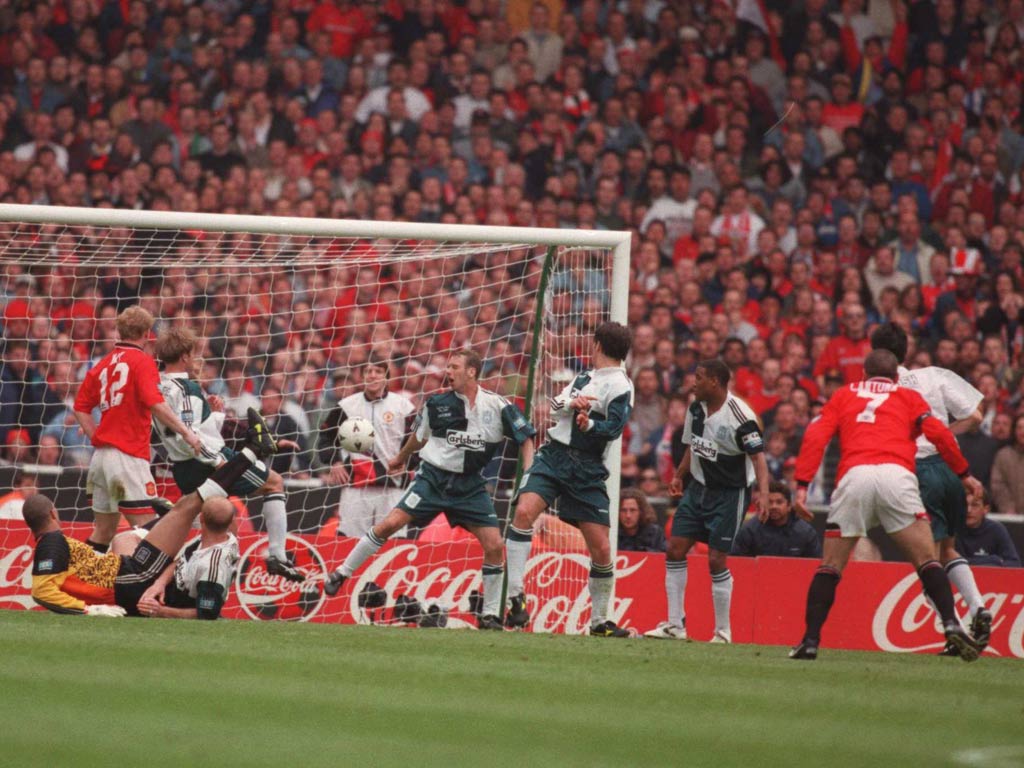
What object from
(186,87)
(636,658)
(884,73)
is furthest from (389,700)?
(884,73)

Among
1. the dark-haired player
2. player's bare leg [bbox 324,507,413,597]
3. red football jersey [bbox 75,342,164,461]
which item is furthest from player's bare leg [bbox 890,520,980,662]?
red football jersey [bbox 75,342,164,461]

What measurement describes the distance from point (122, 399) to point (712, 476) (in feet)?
13.2

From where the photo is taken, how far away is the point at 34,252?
11875 millimetres

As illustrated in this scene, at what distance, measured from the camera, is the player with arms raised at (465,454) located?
10250 millimetres

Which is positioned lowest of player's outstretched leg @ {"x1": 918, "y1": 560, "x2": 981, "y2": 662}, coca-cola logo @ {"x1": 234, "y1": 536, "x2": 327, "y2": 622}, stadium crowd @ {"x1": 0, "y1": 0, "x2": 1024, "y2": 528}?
coca-cola logo @ {"x1": 234, "y1": 536, "x2": 327, "y2": 622}

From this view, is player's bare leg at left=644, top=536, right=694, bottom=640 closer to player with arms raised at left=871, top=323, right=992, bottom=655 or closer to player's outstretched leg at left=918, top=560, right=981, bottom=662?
player with arms raised at left=871, top=323, right=992, bottom=655

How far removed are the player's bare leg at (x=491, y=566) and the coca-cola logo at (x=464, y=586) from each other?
0.68 m

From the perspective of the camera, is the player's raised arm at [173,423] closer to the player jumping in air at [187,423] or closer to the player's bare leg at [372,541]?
the player jumping in air at [187,423]

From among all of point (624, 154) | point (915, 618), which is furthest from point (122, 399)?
point (624, 154)

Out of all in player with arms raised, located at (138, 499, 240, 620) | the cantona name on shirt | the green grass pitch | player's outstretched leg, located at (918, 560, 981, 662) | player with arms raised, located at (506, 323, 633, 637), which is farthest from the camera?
the cantona name on shirt

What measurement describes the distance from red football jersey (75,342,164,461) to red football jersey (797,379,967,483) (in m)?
4.35

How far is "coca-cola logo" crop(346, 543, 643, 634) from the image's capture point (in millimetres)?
11062

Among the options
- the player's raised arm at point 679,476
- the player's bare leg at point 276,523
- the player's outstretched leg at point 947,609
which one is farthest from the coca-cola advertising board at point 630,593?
the player's outstretched leg at point 947,609

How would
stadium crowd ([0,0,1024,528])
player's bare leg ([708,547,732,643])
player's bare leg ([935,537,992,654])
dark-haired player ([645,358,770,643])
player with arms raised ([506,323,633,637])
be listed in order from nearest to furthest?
player's bare leg ([935,537,992,654])
player with arms raised ([506,323,633,637])
dark-haired player ([645,358,770,643])
player's bare leg ([708,547,732,643])
stadium crowd ([0,0,1024,528])
